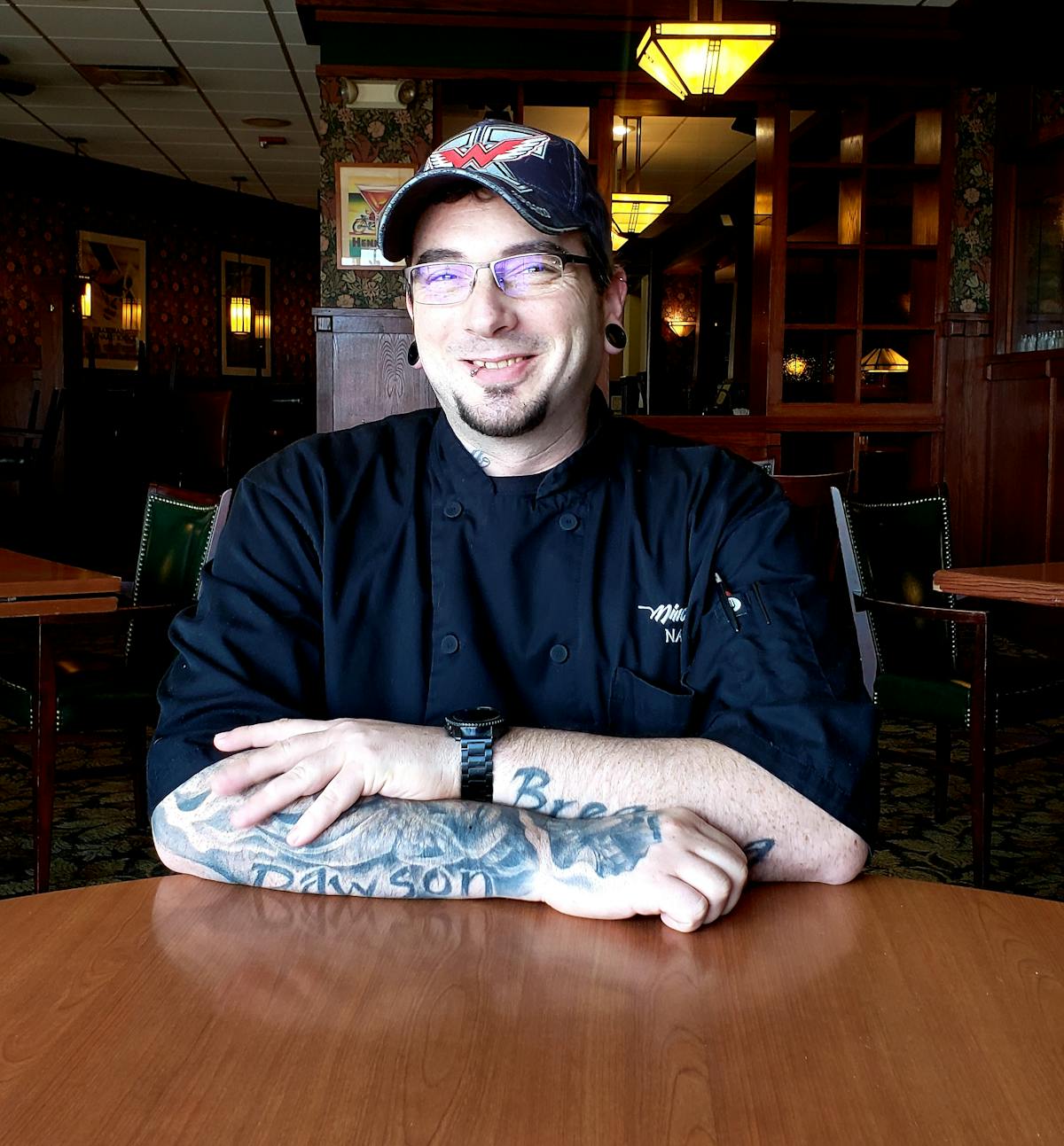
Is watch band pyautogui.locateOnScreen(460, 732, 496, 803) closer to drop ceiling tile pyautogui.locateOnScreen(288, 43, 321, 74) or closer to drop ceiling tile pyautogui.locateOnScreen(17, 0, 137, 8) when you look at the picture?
drop ceiling tile pyautogui.locateOnScreen(17, 0, 137, 8)

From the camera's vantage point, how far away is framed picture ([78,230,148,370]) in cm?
1118

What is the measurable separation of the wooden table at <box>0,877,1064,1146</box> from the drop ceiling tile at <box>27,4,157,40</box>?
7.11 meters

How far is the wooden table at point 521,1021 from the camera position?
0.69 meters

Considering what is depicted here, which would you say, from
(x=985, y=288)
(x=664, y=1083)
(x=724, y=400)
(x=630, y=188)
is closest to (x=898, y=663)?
(x=664, y=1083)

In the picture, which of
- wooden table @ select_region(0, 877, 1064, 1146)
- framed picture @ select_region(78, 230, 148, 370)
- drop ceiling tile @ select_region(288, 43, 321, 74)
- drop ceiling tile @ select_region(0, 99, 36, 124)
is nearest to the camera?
wooden table @ select_region(0, 877, 1064, 1146)

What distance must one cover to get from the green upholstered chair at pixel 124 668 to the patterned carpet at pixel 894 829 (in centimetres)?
13

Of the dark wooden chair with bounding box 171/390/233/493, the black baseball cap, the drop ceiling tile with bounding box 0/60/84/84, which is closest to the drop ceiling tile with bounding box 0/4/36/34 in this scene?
the drop ceiling tile with bounding box 0/60/84/84

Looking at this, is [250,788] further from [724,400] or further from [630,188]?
[630,188]

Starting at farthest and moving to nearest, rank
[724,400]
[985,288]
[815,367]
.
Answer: [815,367] → [724,400] → [985,288]

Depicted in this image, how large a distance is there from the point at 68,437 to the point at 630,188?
17.8 ft

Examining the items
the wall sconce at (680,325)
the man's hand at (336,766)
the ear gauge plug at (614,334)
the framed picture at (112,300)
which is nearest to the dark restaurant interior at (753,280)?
the framed picture at (112,300)

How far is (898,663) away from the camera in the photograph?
3527 mm

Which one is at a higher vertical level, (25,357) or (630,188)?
(630,188)

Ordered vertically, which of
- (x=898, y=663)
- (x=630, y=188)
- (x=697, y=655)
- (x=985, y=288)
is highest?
(x=630, y=188)
